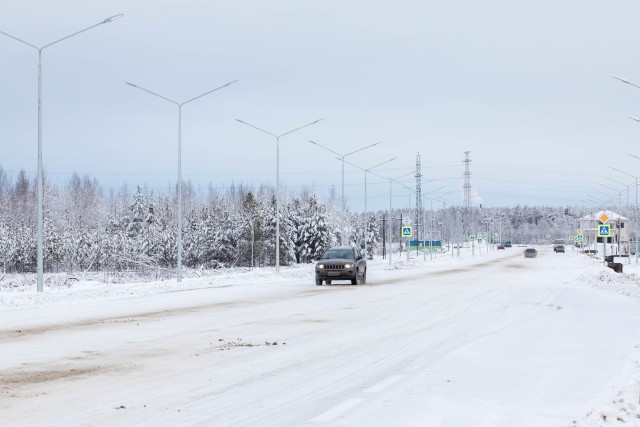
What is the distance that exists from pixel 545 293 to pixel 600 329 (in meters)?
14.2

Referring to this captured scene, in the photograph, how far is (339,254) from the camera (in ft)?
132

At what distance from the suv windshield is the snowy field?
15806mm

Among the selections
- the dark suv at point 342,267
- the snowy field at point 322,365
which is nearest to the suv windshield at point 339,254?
the dark suv at point 342,267

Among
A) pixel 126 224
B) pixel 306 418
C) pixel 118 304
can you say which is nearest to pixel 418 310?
pixel 118 304

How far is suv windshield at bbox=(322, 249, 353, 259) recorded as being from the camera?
131ft

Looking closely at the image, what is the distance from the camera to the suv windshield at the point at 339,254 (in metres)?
39.9

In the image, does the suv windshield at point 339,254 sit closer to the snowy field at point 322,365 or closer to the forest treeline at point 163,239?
the snowy field at point 322,365

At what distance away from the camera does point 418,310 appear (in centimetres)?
2247

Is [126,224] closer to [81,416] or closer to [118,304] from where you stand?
[118,304]

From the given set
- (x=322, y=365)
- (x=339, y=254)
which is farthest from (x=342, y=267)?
(x=322, y=365)

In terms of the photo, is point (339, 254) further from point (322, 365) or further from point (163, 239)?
point (163, 239)

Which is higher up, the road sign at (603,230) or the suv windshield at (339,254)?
the road sign at (603,230)

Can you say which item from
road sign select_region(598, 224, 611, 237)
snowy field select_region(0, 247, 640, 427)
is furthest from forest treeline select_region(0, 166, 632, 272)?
snowy field select_region(0, 247, 640, 427)

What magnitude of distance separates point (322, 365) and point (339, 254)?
2860cm
